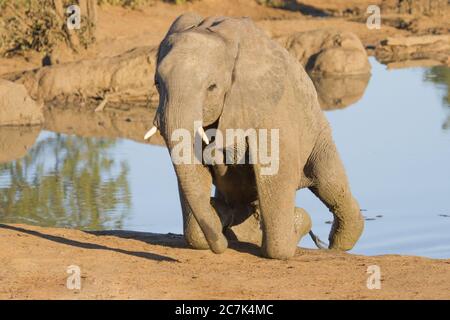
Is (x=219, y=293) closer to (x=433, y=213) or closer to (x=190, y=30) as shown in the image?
(x=190, y=30)

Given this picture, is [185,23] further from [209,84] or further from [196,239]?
[196,239]

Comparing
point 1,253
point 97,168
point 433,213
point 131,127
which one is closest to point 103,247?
point 1,253

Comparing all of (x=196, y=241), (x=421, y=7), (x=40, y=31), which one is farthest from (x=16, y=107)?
(x=421, y=7)

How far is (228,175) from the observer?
9164 mm

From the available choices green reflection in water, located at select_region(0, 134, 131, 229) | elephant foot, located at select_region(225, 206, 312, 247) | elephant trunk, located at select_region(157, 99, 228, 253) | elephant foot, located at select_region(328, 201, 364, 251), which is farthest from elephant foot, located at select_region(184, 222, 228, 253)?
green reflection in water, located at select_region(0, 134, 131, 229)

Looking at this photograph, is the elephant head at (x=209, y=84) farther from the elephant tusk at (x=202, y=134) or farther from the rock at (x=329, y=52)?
the rock at (x=329, y=52)

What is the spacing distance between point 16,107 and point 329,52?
7336 mm

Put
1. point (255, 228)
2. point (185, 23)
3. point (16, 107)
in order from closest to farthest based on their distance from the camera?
point (185, 23) < point (255, 228) < point (16, 107)

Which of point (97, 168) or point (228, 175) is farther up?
point (228, 175)

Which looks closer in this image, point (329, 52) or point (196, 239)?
point (196, 239)

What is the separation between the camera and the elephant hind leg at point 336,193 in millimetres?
9789

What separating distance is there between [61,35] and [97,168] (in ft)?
26.5

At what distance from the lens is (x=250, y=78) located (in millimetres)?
8695

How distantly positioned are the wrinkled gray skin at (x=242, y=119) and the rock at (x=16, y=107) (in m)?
8.88
